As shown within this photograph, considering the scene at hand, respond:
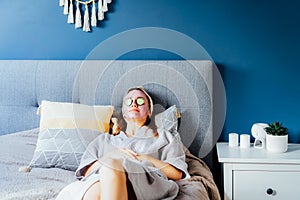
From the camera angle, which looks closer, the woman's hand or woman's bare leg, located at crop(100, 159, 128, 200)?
woman's bare leg, located at crop(100, 159, 128, 200)

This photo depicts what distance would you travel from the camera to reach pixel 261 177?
2.12 metres

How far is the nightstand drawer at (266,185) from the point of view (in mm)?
2115

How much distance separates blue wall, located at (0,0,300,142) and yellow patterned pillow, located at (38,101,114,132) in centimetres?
44

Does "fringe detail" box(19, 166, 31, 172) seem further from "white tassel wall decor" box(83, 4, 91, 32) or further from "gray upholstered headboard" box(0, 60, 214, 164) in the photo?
"white tassel wall decor" box(83, 4, 91, 32)

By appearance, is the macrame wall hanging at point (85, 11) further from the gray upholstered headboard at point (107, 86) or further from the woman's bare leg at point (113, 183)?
the woman's bare leg at point (113, 183)

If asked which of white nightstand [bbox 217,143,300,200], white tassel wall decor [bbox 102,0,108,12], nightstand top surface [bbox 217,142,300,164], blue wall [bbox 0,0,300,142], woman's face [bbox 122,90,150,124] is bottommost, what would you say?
white nightstand [bbox 217,143,300,200]

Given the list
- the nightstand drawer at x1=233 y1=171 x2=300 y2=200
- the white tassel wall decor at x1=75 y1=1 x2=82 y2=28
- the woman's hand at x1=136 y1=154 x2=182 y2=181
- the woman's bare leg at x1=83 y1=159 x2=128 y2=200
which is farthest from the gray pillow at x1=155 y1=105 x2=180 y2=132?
the white tassel wall decor at x1=75 y1=1 x2=82 y2=28

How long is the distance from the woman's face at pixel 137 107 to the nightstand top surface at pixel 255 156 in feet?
1.53

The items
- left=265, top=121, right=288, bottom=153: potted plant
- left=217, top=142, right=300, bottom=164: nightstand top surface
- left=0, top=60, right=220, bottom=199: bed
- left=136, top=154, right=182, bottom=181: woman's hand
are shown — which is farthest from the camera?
left=0, top=60, right=220, bottom=199: bed

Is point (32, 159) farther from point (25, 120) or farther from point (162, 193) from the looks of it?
point (162, 193)

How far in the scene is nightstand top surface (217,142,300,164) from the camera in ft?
6.85

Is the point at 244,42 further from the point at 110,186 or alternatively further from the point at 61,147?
the point at 110,186

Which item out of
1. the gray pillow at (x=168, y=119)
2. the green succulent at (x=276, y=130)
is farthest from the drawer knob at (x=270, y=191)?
the gray pillow at (x=168, y=119)

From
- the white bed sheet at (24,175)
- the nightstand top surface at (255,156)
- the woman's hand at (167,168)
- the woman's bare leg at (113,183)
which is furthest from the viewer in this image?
the nightstand top surface at (255,156)
